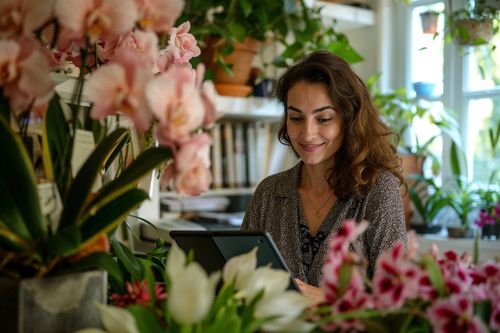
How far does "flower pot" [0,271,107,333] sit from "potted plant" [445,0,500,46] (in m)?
2.54

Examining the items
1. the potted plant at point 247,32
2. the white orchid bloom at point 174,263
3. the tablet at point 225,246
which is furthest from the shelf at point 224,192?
the white orchid bloom at point 174,263

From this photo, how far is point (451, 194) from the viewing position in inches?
122

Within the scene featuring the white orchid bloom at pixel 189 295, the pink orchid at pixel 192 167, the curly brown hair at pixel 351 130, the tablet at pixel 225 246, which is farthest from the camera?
the curly brown hair at pixel 351 130

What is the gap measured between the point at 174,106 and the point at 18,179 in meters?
0.21

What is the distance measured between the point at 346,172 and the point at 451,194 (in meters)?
1.38

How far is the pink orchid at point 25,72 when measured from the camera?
708 mm

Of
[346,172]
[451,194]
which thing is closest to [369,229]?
[346,172]

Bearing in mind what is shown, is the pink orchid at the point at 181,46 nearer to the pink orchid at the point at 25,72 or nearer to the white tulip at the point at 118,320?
the pink orchid at the point at 25,72

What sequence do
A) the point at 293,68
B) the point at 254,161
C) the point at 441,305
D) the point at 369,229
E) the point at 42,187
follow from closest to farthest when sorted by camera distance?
the point at 441,305 → the point at 42,187 → the point at 369,229 → the point at 293,68 → the point at 254,161

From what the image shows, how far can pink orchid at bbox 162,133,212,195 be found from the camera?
0.70m

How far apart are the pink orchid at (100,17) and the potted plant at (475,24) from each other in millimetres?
2481

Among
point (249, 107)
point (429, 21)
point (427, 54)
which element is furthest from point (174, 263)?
point (427, 54)

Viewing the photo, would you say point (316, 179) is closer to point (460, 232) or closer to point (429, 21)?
point (460, 232)

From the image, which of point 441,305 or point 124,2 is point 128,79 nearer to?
point 124,2
